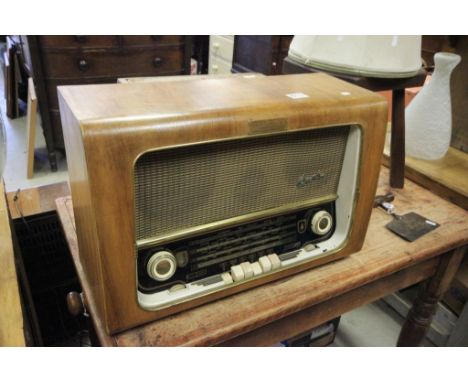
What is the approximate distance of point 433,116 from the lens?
103cm

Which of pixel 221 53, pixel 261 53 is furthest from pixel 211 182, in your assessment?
pixel 221 53

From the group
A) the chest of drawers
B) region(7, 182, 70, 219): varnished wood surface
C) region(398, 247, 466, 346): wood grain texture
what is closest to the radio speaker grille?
region(398, 247, 466, 346): wood grain texture

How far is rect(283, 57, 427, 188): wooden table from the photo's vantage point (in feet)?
2.62

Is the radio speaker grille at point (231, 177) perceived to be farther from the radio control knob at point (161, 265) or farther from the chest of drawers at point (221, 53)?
the chest of drawers at point (221, 53)

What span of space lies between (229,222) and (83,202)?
8.6 inches

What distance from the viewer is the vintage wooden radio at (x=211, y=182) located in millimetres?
486

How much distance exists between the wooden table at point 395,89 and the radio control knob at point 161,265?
1.58 feet

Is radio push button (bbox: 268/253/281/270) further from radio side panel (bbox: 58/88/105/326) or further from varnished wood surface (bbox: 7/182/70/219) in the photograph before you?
varnished wood surface (bbox: 7/182/70/219)

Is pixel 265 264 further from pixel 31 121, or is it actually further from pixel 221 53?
pixel 221 53

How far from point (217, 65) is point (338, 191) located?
2.97m

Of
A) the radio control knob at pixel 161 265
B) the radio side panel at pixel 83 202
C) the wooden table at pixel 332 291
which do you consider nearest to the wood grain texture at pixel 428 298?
the wooden table at pixel 332 291

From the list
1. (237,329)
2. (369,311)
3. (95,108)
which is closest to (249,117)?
(95,108)

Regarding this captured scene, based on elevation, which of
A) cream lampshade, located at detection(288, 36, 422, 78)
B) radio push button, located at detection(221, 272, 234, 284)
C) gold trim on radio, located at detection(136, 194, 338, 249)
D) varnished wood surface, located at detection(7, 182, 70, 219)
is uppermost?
cream lampshade, located at detection(288, 36, 422, 78)

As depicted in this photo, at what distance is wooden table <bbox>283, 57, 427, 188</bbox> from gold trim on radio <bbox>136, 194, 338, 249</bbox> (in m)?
0.26
